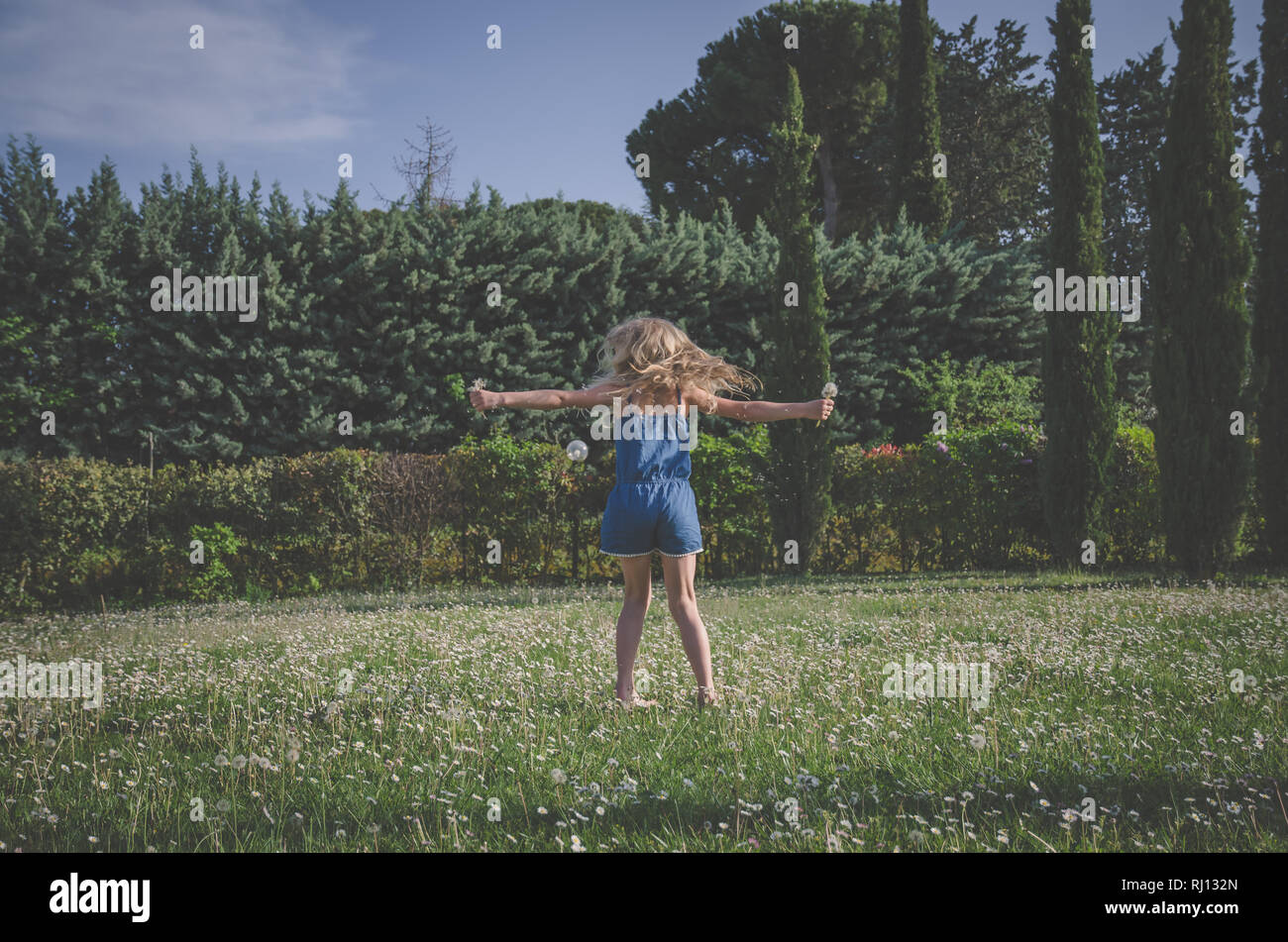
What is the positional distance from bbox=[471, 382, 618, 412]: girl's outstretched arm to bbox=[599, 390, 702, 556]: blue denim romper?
193 millimetres

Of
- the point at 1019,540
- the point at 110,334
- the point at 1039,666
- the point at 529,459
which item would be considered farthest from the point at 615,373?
the point at 110,334

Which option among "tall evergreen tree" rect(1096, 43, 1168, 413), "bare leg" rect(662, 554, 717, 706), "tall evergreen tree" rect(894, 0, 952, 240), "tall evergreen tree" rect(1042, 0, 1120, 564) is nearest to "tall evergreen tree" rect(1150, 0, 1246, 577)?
"tall evergreen tree" rect(1042, 0, 1120, 564)

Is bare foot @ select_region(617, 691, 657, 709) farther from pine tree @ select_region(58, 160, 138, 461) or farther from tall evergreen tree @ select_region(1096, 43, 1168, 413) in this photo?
tall evergreen tree @ select_region(1096, 43, 1168, 413)

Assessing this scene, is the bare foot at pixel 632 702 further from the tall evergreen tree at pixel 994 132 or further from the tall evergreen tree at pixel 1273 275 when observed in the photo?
the tall evergreen tree at pixel 994 132

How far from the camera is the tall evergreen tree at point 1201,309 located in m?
10.9

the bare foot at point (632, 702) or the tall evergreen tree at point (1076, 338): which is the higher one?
the tall evergreen tree at point (1076, 338)

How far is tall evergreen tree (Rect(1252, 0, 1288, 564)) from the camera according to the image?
1186cm

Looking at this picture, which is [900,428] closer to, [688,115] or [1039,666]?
[1039,666]

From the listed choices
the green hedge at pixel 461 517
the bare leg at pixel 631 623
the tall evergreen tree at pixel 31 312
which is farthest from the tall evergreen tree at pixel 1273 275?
the tall evergreen tree at pixel 31 312

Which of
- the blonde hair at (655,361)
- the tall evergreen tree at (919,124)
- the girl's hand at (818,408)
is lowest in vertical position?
the girl's hand at (818,408)

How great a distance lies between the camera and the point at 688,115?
96.0 feet

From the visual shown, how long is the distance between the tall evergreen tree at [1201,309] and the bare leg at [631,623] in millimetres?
10092

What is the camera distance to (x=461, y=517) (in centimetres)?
1209

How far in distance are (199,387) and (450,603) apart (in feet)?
23.5
